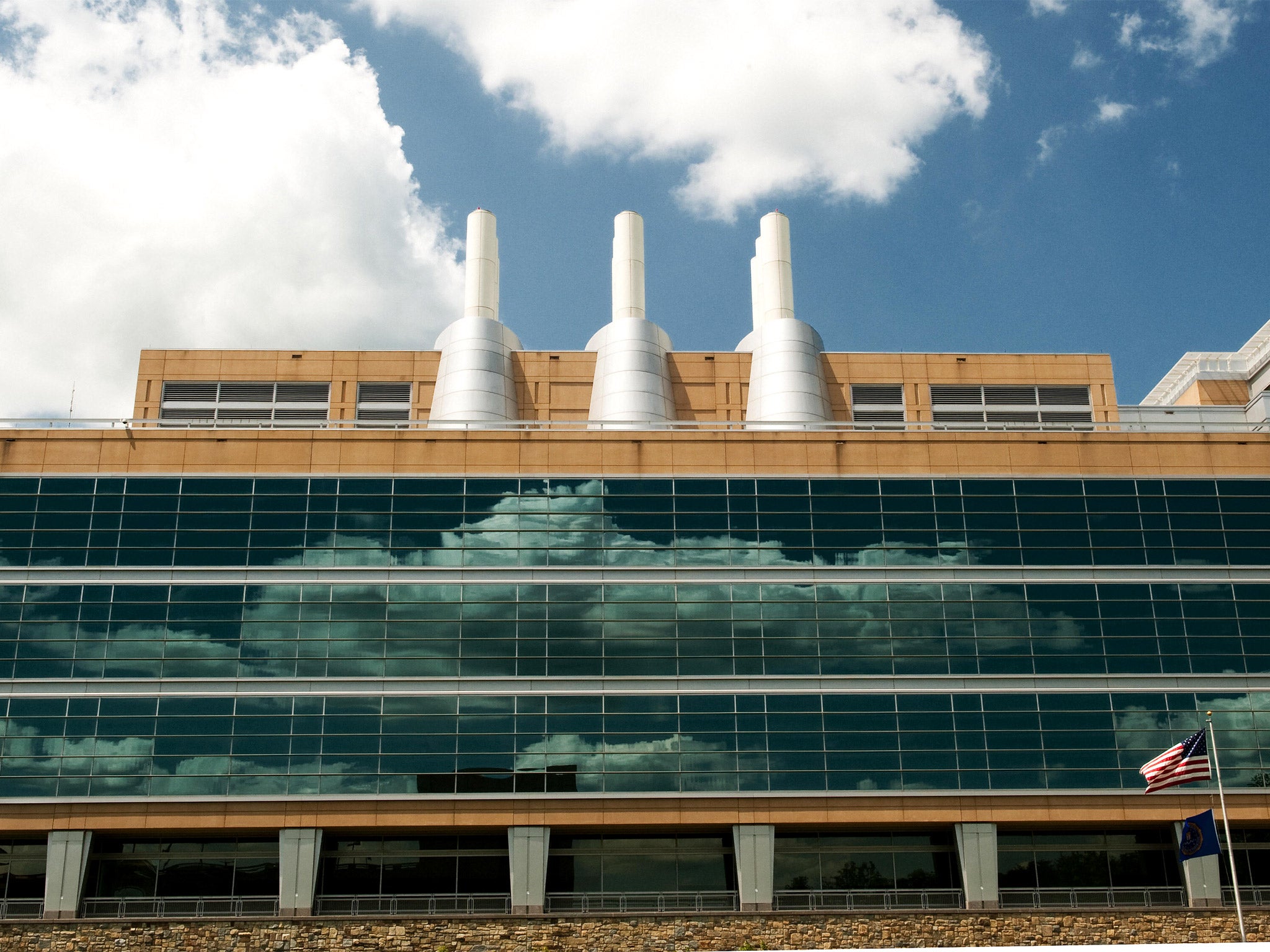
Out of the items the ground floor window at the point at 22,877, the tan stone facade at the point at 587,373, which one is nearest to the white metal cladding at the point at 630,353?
the tan stone facade at the point at 587,373

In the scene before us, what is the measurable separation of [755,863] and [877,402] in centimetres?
2715

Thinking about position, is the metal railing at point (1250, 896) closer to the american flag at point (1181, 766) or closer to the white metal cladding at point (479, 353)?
the american flag at point (1181, 766)

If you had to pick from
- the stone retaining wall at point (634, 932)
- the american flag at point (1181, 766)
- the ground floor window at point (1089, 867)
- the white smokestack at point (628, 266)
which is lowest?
the stone retaining wall at point (634, 932)

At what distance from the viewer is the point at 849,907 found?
152ft

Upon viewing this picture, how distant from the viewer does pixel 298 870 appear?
149 feet

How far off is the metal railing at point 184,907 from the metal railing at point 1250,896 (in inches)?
1454

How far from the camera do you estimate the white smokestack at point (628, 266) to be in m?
63.8

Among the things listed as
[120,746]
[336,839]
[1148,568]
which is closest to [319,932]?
[336,839]

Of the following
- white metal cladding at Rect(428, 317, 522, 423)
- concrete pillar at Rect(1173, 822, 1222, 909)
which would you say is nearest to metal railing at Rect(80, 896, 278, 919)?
white metal cladding at Rect(428, 317, 522, 423)

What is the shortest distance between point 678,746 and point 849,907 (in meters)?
9.02

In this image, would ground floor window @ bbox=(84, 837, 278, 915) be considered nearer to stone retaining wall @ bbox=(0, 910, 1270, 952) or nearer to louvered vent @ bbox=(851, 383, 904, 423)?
stone retaining wall @ bbox=(0, 910, 1270, 952)

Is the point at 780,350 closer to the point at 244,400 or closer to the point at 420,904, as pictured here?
the point at 244,400

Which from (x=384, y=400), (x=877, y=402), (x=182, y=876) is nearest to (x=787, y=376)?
(x=877, y=402)

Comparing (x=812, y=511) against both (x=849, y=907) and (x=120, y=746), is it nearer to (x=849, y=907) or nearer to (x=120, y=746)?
(x=849, y=907)
